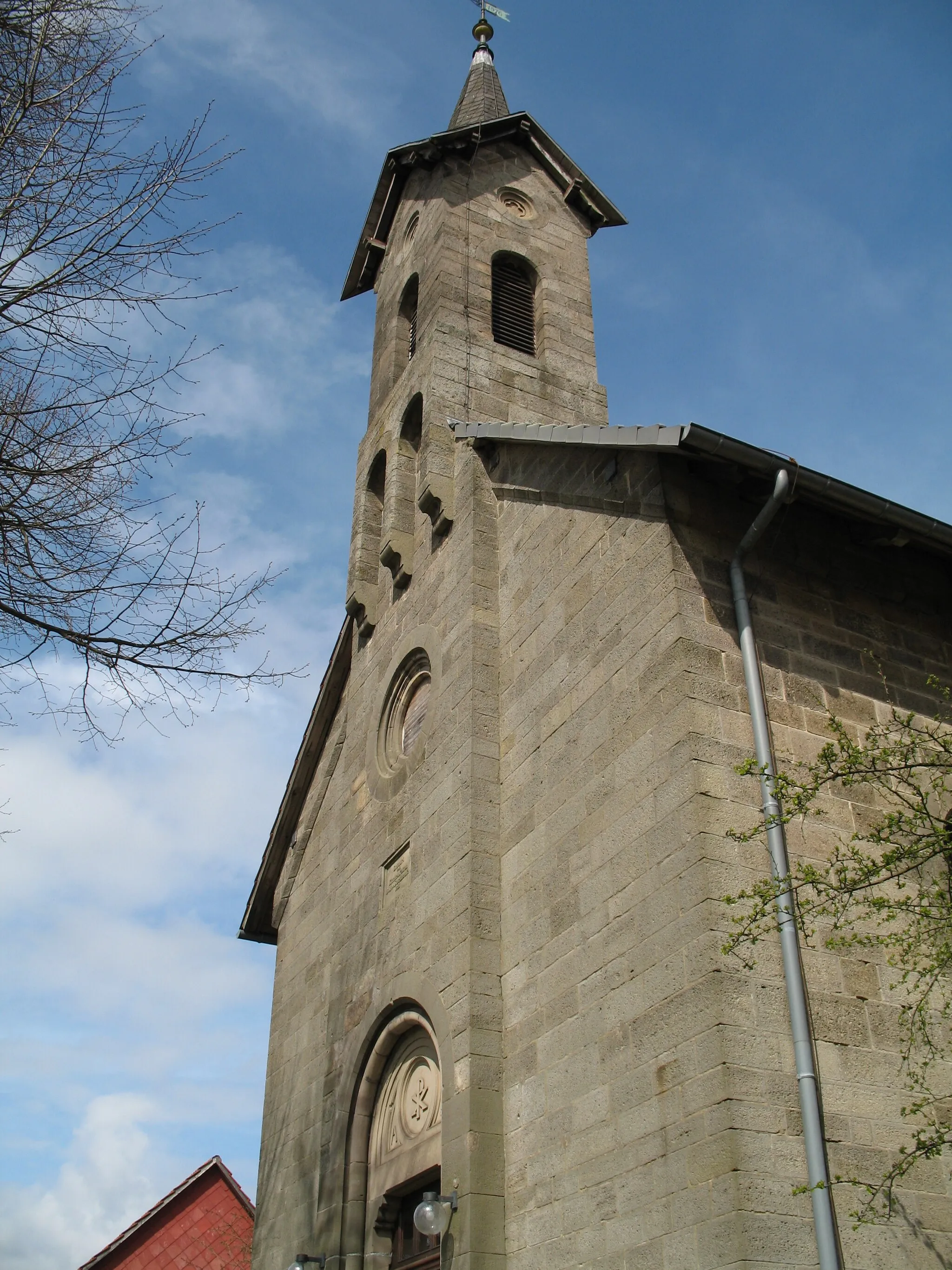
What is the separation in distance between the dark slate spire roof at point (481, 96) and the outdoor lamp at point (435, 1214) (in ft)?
53.4

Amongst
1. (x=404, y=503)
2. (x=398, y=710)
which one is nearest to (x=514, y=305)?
(x=404, y=503)

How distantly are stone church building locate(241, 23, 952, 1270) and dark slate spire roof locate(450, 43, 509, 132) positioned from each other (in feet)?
25.2

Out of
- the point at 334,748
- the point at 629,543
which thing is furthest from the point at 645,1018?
the point at 334,748

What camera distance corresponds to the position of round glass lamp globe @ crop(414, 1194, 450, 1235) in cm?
815

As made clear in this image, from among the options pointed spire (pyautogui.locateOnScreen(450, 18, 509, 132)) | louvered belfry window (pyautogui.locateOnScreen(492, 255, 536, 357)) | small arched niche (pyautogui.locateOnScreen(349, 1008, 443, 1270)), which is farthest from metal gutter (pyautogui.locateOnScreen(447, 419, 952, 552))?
pointed spire (pyautogui.locateOnScreen(450, 18, 509, 132))

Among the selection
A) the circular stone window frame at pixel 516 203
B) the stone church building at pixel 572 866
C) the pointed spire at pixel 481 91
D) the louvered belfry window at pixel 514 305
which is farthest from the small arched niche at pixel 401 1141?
the pointed spire at pixel 481 91

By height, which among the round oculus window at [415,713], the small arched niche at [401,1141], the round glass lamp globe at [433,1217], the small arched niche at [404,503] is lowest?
the round glass lamp globe at [433,1217]

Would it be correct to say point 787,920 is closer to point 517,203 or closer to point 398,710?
point 398,710

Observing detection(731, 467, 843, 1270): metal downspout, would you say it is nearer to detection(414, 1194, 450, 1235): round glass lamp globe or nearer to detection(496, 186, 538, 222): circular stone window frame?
detection(414, 1194, 450, 1235): round glass lamp globe

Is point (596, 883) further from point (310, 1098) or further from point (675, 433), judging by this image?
point (310, 1098)

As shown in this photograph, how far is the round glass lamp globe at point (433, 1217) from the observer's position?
815 cm

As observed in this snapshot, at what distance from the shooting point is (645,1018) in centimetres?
712

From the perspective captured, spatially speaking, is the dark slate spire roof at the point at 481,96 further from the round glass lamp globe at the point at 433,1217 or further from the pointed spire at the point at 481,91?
the round glass lamp globe at the point at 433,1217

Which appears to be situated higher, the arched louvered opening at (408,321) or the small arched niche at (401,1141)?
the arched louvered opening at (408,321)
